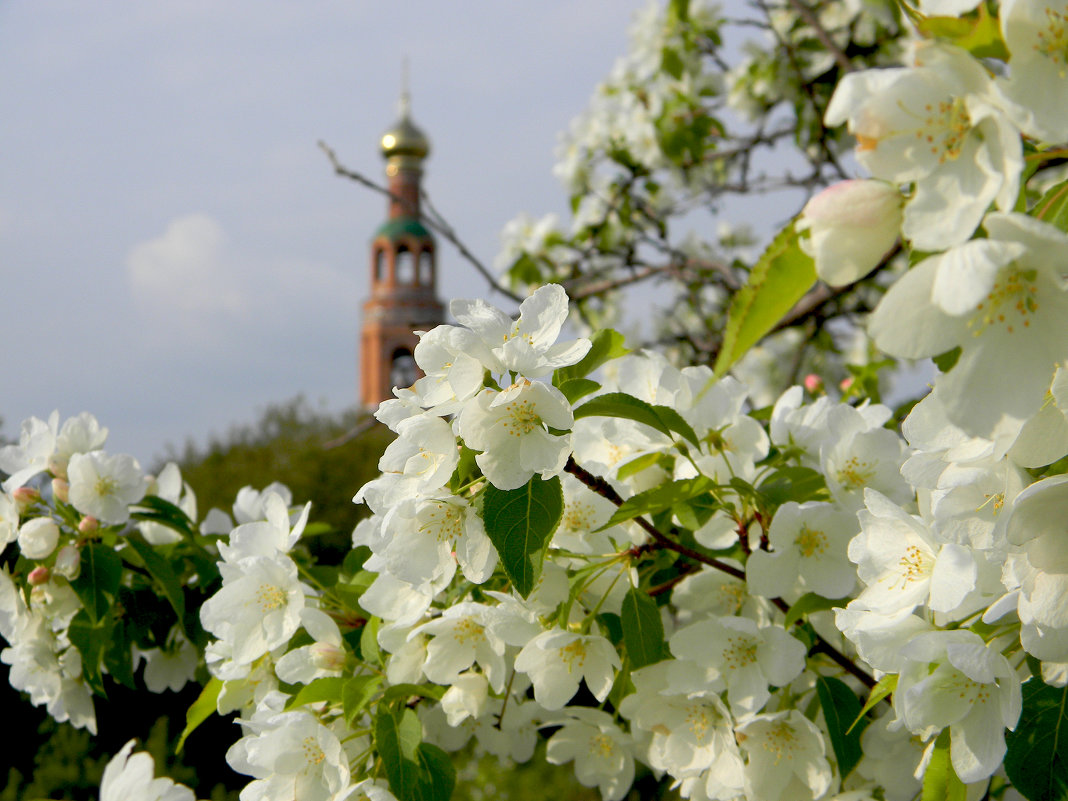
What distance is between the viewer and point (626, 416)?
1.03m

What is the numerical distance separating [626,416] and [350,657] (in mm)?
608

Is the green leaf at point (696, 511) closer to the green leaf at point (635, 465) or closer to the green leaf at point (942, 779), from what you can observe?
the green leaf at point (635, 465)

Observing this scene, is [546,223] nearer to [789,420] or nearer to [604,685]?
[789,420]

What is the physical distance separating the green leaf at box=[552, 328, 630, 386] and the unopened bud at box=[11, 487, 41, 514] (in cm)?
123

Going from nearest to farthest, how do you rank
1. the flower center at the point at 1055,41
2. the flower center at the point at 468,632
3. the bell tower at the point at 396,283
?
the flower center at the point at 1055,41
the flower center at the point at 468,632
the bell tower at the point at 396,283

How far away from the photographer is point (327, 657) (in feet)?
4.25

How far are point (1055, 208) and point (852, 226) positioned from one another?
0.54ft

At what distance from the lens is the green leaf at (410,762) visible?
1.15 meters

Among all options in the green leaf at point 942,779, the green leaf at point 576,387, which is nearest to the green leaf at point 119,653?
the green leaf at point 576,387

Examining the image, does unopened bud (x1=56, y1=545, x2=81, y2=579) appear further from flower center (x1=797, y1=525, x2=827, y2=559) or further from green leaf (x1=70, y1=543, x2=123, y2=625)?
flower center (x1=797, y1=525, x2=827, y2=559)

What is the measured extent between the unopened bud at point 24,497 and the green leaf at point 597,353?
1.23m

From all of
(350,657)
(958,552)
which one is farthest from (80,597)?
(958,552)

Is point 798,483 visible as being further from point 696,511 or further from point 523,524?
point 523,524

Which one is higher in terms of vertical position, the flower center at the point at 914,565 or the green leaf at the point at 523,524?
the green leaf at the point at 523,524
